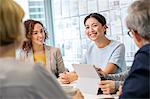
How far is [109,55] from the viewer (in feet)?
8.68

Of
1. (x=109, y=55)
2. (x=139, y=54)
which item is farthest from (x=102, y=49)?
(x=139, y=54)

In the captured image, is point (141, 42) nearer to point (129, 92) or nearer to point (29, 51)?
point (129, 92)

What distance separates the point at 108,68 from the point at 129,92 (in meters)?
1.17

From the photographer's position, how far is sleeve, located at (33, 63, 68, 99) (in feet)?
3.39

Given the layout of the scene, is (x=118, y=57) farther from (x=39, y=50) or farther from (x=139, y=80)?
(x=139, y=80)

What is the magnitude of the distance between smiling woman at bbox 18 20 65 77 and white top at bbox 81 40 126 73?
0.31 metres

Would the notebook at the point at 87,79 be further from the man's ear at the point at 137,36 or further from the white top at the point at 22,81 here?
the white top at the point at 22,81

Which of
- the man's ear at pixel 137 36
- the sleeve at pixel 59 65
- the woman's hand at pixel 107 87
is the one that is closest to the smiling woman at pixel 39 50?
the sleeve at pixel 59 65

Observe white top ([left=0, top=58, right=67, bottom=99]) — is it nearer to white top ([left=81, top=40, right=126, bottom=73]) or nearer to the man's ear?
the man's ear

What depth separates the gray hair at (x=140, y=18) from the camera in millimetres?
1396

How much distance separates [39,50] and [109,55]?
0.79 meters

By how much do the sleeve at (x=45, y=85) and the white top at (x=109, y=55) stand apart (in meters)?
1.51

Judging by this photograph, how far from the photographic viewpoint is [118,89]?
6.27ft

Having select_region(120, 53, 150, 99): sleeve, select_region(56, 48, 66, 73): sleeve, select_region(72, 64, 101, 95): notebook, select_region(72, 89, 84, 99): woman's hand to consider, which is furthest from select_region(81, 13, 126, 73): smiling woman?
select_region(120, 53, 150, 99): sleeve
